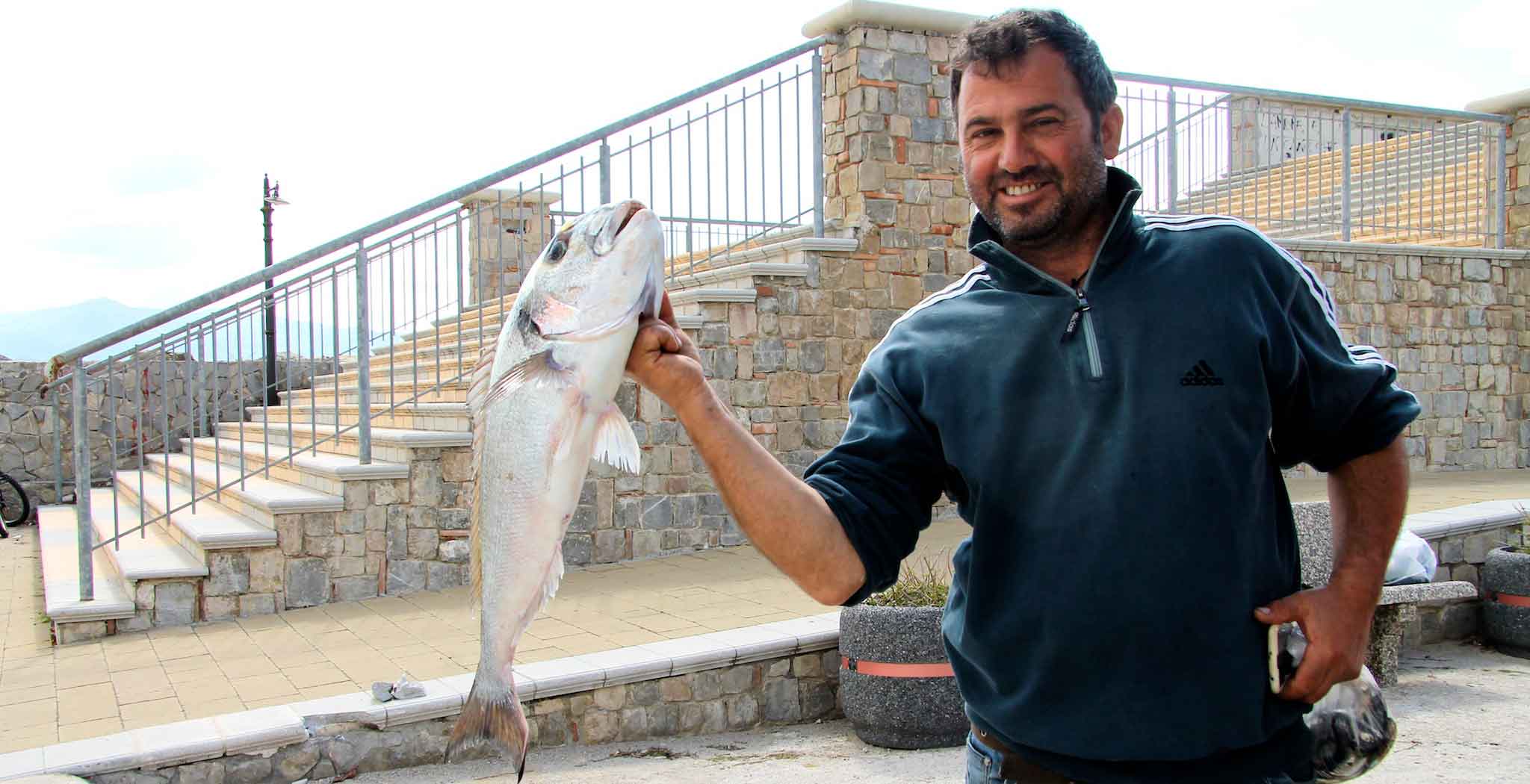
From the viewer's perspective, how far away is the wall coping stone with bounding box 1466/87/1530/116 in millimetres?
12414

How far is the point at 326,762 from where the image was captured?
14.6ft

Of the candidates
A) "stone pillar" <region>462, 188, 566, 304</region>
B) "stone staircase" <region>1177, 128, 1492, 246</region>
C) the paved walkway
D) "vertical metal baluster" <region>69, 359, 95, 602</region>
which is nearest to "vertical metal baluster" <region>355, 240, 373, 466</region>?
the paved walkway

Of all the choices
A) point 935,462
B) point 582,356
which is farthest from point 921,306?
point 582,356

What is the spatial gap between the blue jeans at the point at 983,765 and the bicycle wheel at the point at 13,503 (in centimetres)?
1294

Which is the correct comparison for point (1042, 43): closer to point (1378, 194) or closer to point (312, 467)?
point (312, 467)

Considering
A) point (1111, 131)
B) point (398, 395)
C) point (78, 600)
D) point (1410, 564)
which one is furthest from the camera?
point (398, 395)

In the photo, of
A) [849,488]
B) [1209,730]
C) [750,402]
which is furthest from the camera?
[750,402]

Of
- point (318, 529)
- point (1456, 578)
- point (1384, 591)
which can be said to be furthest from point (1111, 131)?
point (1456, 578)

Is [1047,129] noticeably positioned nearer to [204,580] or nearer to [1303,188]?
[204,580]

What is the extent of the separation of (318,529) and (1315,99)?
413 inches

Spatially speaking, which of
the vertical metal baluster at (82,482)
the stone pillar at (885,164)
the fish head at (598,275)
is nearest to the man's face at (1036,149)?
the fish head at (598,275)

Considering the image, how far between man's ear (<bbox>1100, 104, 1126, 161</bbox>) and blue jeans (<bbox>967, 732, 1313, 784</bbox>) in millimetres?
1016

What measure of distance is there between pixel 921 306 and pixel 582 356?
74 cm

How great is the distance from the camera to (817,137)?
9.34m
